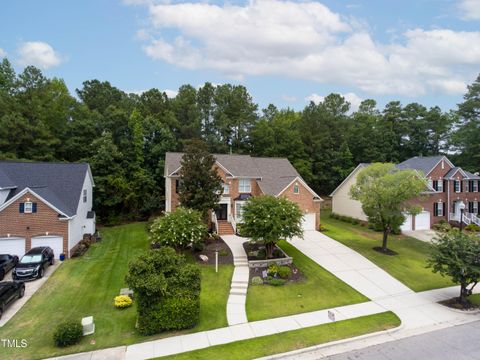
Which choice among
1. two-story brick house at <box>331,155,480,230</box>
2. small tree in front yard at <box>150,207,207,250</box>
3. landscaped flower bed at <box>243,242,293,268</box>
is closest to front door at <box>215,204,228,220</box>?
landscaped flower bed at <box>243,242,293,268</box>

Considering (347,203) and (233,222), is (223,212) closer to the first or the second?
(233,222)

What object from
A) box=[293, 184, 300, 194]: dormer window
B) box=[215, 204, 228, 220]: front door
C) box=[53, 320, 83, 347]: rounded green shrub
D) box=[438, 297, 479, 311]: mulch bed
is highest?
box=[293, 184, 300, 194]: dormer window

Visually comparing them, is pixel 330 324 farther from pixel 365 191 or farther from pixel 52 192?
pixel 52 192

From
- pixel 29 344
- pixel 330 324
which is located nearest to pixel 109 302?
pixel 29 344

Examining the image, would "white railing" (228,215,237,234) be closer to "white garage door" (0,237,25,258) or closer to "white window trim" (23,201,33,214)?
"white window trim" (23,201,33,214)

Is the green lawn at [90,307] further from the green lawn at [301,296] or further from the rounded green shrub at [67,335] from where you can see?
the green lawn at [301,296]

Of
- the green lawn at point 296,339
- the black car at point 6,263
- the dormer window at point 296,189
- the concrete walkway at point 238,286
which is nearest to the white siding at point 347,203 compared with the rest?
the dormer window at point 296,189
